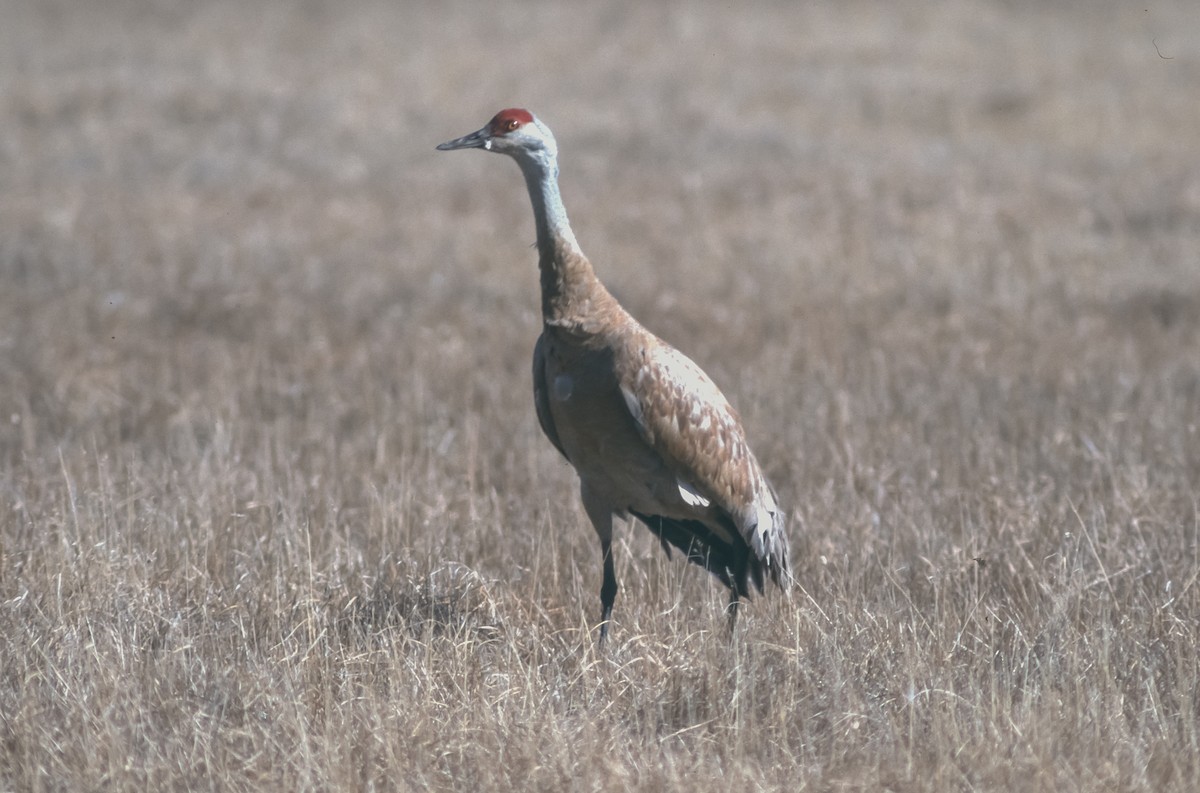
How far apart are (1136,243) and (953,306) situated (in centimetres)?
325

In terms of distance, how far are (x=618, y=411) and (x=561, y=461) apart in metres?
2.28

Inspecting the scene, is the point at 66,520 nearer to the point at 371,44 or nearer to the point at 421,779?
the point at 421,779

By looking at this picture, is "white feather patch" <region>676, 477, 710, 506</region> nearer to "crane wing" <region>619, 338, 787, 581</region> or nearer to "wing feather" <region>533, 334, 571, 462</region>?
"crane wing" <region>619, 338, 787, 581</region>

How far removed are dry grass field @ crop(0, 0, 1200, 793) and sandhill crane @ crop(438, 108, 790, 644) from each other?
281 mm

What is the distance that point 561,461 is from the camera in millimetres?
7316

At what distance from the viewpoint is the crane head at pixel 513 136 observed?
16.7ft

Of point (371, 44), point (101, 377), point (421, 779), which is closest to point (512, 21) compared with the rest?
point (371, 44)

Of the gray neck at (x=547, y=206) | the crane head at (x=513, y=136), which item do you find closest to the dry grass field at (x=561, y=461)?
the gray neck at (x=547, y=206)

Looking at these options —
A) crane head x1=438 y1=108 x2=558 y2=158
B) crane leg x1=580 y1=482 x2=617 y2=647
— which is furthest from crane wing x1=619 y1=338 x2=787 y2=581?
crane head x1=438 y1=108 x2=558 y2=158

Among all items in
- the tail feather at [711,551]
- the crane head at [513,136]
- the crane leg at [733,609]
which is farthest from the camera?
the tail feather at [711,551]

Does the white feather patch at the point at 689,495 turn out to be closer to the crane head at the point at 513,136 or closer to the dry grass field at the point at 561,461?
the dry grass field at the point at 561,461

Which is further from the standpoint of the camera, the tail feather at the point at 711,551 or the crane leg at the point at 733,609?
the tail feather at the point at 711,551

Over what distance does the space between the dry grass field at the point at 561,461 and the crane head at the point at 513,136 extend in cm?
147

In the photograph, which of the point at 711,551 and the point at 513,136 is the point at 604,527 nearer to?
the point at 711,551
